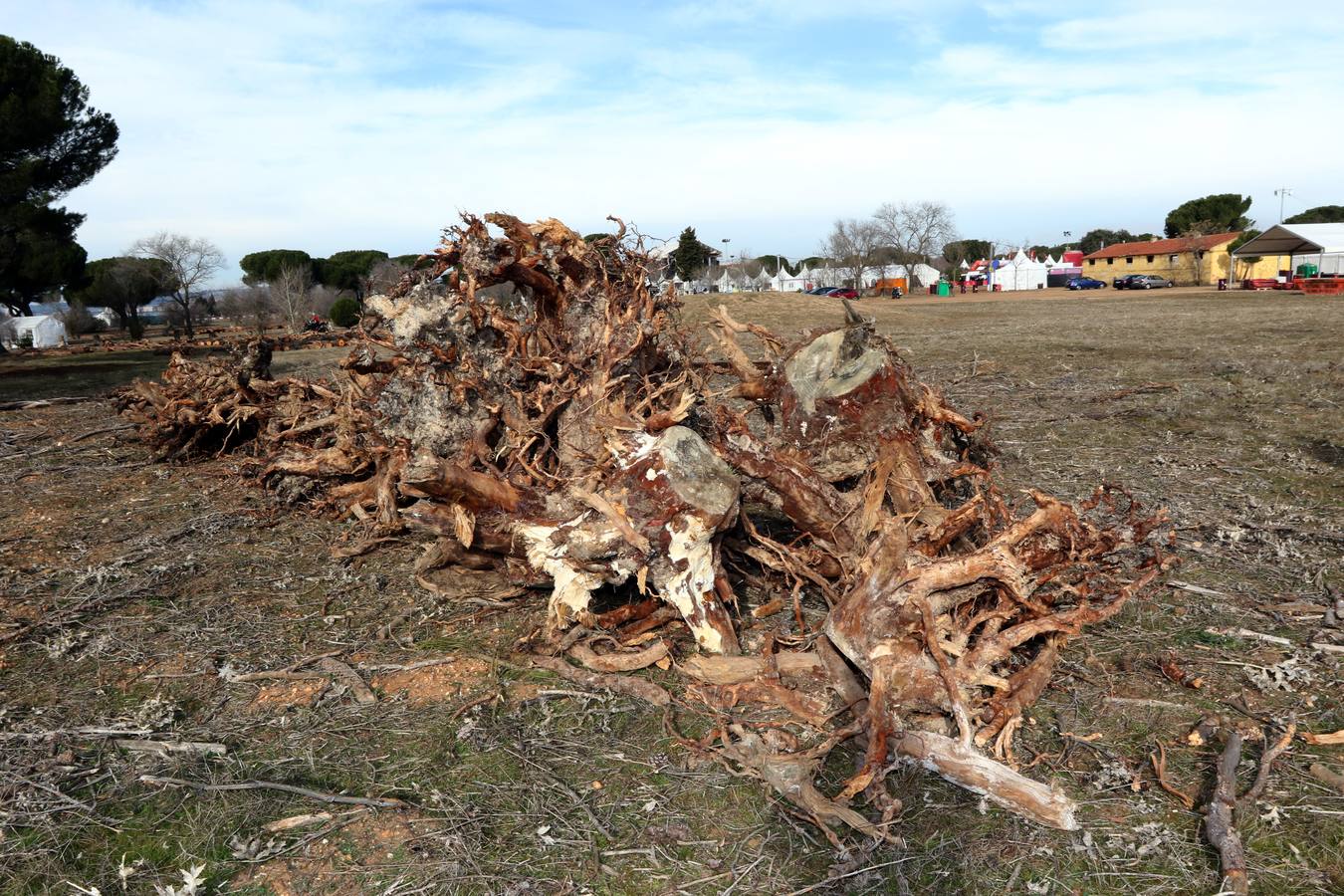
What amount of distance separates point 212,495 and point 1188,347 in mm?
16985

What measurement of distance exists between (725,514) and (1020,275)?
233 ft

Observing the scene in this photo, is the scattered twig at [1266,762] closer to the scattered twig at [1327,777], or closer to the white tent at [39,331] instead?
the scattered twig at [1327,777]

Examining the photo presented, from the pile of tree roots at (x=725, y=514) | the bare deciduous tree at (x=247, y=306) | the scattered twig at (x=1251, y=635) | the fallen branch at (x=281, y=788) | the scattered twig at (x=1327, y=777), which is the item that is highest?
the bare deciduous tree at (x=247, y=306)

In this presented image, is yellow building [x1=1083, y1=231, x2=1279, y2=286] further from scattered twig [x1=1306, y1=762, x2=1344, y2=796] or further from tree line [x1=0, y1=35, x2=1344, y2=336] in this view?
scattered twig [x1=1306, y1=762, x2=1344, y2=796]

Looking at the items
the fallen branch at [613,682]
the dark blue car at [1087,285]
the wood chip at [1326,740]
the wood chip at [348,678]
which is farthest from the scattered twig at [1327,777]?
the dark blue car at [1087,285]

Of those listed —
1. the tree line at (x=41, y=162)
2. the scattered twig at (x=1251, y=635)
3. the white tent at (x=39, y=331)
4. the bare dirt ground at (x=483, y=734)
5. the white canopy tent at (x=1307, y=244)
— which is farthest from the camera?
the white canopy tent at (x=1307, y=244)

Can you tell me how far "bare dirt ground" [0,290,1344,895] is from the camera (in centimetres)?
284

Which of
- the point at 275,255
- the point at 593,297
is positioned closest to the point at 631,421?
the point at 593,297

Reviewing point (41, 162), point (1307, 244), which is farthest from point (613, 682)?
point (1307, 244)

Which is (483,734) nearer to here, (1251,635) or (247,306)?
(1251,635)

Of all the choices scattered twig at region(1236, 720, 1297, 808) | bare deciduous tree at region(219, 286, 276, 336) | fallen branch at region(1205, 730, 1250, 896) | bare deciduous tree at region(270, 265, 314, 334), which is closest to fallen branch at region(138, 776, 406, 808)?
fallen branch at region(1205, 730, 1250, 896)

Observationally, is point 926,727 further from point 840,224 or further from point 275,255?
point 840,224

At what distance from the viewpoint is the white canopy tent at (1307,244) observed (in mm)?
45031

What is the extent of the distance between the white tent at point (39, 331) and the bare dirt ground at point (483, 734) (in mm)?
32695
